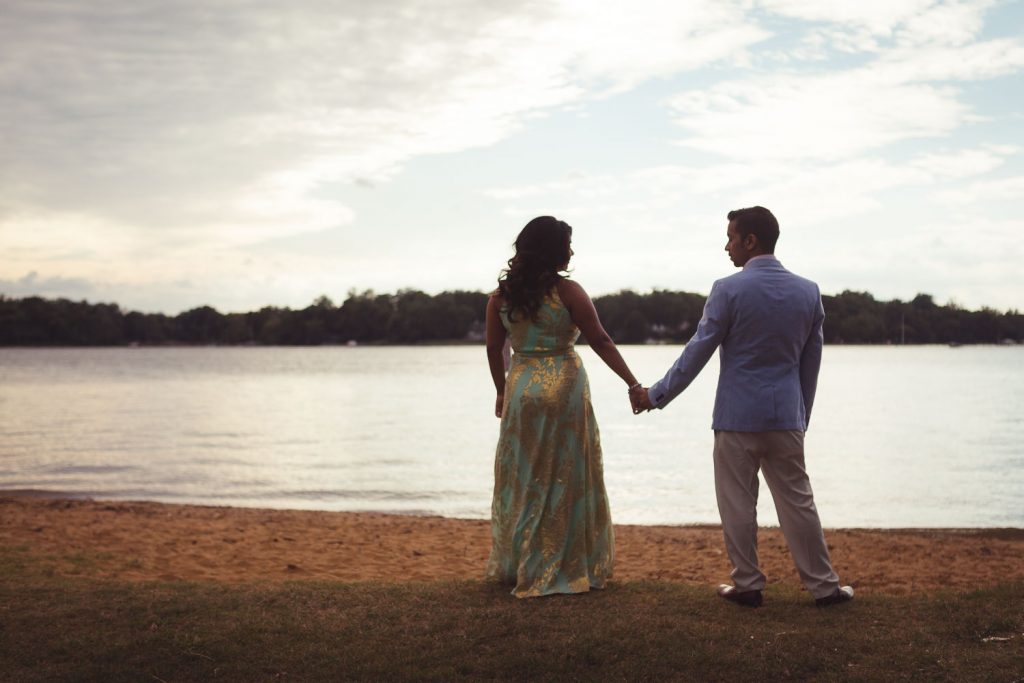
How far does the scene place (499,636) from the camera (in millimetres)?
5215

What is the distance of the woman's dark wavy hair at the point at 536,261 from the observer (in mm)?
5879

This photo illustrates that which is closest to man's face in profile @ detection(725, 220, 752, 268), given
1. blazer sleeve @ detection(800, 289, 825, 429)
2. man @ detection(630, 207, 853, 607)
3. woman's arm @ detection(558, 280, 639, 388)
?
man @ detection(630, 207, 853, 607)

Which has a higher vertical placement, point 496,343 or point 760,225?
point 760,225

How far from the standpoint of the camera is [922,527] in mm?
14008

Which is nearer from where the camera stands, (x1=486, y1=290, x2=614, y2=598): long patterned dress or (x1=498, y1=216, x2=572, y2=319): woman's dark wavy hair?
(x1=498, y1=216, x2=572, y2=319): woman's dark wavy hair

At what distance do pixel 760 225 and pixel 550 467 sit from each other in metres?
2.08

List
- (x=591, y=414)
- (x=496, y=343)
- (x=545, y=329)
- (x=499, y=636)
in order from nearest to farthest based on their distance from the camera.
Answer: (x=499, y=636), (x=545, y=329), (x=591, y=414), (x=496, y=343)

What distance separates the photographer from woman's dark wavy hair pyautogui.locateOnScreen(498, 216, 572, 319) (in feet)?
19.3

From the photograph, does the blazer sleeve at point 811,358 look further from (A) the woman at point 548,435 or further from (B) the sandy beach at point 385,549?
(B) the sandy beach at point 385,549

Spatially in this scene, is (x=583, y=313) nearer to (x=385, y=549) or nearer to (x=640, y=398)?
(x=640, y=398)

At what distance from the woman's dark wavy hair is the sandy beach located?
3.38 m

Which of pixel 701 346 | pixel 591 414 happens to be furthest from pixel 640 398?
pixel 701 346

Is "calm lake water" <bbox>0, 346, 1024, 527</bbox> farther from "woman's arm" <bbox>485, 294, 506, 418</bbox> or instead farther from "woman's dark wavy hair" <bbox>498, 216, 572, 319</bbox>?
"woman's dark wavy hair" <bbox>498, 216, 572, 319</bbox>

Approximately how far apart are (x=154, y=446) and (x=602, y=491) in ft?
75.0
